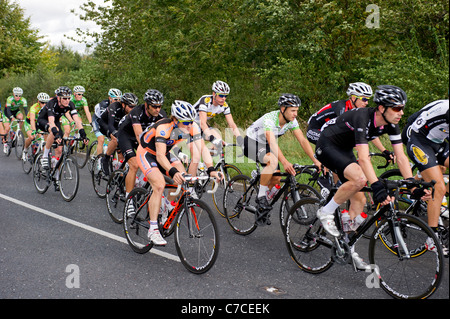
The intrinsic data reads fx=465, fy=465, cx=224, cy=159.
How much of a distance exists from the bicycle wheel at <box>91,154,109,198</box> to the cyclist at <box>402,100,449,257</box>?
5765 millimetres

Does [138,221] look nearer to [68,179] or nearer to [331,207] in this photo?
[331,207]

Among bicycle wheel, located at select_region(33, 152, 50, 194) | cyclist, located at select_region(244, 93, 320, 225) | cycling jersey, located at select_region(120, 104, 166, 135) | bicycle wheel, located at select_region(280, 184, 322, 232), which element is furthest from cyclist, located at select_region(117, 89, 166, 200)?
bicycle wheel, located at select_region(33, 152, 50, 194)

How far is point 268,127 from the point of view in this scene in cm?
616

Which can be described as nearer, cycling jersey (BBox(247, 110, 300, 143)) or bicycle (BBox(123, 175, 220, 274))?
bicycle (BBox(123, 175, 220, 274))

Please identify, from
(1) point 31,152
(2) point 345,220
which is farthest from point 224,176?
(1) point 31,152

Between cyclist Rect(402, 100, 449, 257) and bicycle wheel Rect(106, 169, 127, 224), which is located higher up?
cyclist Rect(402, 100, 449, 257)

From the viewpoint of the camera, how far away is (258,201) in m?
6.35

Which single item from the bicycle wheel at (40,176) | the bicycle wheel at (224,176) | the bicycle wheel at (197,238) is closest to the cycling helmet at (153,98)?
the bicycle wheel at (224,176)

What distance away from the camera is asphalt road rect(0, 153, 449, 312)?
4605 millimetres

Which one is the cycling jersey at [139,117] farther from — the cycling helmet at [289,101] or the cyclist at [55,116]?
the cyclist at [55,116]

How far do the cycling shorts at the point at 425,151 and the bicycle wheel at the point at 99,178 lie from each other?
5.71 meters

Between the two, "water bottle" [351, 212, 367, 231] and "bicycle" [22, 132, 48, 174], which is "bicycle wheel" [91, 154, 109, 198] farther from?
"water bottle" [351, 212, 367, 231]
